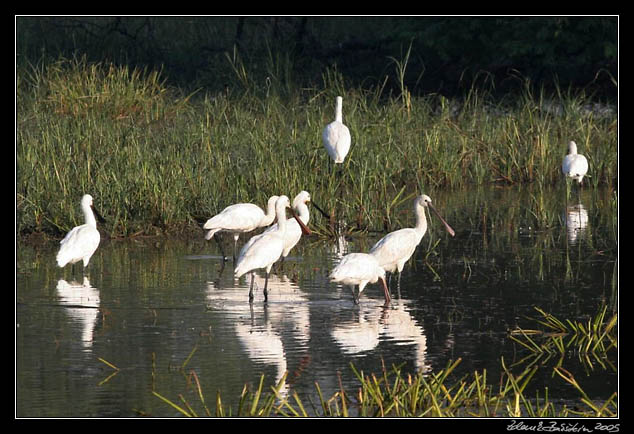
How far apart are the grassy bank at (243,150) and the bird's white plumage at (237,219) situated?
1185 mm

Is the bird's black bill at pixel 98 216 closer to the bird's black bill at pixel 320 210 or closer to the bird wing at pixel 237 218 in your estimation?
the bird wing at pixel 237 218

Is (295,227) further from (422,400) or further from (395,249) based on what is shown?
(422,400)

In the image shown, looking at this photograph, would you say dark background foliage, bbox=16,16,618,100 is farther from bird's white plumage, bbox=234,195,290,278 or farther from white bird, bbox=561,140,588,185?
bird's white plumage, bbox=234,195,290,278

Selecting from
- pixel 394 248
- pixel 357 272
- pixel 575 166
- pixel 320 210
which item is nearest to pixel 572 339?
pixel 357 272

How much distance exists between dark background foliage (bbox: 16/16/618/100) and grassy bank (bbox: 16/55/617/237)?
774 mm

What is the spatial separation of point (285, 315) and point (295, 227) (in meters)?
2.43

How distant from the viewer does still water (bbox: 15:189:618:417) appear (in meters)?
8.23

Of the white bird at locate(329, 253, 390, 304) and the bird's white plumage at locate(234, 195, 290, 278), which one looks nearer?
the white bird at locate(329, 253, 390, 304)

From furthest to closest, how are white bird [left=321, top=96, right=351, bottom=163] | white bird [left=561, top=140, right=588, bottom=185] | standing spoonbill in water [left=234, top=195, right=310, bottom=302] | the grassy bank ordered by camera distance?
white bird [left=561, top=140, right=588, bottom=185] < white bird [left=321, top=96, right=351, bottom=163] < the grassy bank < standing spoonbill in water [left=234, top=195, right=310, bottom=302]

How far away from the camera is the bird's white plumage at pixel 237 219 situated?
12938mm

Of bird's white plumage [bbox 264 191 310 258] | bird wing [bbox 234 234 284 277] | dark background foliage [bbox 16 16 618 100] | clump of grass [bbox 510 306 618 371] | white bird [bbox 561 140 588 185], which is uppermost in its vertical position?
dark background foliage [bbox 16 16 618 100]

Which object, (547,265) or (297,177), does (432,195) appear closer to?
(297,177)

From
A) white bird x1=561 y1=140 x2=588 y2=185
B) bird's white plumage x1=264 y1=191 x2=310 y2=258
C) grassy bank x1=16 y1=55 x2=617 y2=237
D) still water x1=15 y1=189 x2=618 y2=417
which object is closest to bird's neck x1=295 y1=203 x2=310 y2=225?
bird's white plumage x1=264 y1=191 x2=310 y2=258

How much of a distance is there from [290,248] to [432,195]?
4964 mm
